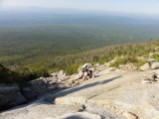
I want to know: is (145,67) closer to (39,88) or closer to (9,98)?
(39,88)

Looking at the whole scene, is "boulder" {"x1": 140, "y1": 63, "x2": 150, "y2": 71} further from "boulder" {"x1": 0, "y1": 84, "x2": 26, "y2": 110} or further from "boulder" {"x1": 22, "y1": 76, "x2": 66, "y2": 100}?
"boulder" {"x1": 0, "y1": 84, "x2": 26, "y2": 110}

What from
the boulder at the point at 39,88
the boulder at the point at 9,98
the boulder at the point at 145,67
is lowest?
the boulder at the point at 39,88

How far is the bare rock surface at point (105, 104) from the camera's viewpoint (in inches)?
538

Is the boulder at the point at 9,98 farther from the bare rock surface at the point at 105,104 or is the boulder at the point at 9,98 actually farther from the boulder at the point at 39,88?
the bare rock surface at the point at 105,104

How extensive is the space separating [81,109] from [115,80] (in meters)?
6.05

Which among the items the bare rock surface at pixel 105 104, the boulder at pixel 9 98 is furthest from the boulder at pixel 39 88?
the bare rock surface at pixel 105 104

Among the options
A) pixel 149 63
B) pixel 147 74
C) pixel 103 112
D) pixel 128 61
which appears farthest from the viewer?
pixel 128 61

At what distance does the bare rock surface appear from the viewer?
13.7 meters

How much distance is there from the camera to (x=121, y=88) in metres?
17.2

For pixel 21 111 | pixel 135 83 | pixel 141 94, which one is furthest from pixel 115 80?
pixel 21 111

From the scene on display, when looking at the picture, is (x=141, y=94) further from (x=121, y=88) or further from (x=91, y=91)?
(x=91, y=91)

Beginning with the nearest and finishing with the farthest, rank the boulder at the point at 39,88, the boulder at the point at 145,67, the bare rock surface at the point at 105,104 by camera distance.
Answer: the bare rock surface at the point at 105,104 < the boulder at the point at 39,88 < the boulder at the point at 145,67

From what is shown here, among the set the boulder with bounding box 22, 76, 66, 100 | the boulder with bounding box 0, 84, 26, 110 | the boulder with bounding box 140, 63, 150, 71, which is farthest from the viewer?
the boulder with bounding box 140, 63, 150, 71

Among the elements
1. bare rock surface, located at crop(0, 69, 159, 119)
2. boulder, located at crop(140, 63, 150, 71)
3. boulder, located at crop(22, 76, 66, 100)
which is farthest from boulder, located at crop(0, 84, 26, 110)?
boulder, located at crop(140, 63, 150, 71)
